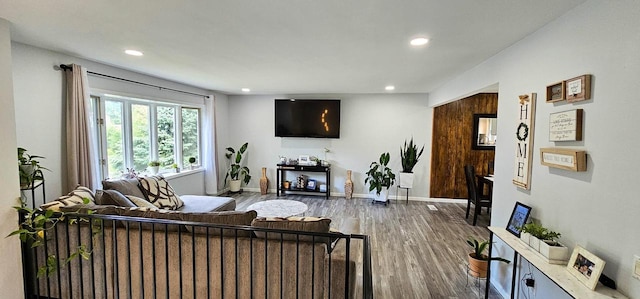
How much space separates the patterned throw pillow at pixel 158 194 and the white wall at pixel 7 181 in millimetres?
1347

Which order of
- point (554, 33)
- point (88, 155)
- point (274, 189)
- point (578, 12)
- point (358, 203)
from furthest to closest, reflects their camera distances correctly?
point (274, 189) → point (358, 203) → point (88, 155) → point (554, 33) → point (578, 12)

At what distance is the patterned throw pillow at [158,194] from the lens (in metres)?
3.54

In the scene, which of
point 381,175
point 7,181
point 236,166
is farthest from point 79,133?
point 381,175

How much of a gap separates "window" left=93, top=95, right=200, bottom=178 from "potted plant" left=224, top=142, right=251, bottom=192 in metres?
0.86

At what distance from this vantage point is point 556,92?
1.92 m

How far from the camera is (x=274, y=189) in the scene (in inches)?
267

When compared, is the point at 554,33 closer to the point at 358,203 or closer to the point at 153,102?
the point at 358,203

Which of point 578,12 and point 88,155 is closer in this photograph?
point 578,12

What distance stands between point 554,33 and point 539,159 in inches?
36.0

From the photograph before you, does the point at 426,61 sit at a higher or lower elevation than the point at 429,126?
higher

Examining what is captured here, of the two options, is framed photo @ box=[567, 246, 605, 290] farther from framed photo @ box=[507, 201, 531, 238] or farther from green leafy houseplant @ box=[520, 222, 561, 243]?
framed photo @ box=[507, 201, 531, 238]

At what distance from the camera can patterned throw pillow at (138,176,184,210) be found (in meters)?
3.54

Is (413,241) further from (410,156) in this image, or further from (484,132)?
(484,132)

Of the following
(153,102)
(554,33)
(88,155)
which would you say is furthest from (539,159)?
(153,102)
